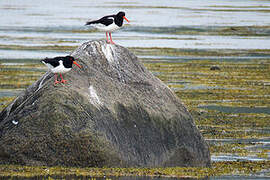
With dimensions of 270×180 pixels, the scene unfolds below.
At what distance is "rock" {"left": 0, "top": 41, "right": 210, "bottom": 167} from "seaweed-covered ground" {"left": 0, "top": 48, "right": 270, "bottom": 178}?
290 millimetres

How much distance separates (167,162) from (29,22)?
53792 mm

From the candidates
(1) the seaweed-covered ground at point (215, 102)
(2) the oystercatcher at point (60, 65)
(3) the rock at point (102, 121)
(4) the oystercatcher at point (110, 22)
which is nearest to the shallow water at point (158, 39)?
(1) the seaweed-covered ground at point (215, 102)

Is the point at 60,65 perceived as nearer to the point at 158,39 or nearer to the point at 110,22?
the point at 110,22

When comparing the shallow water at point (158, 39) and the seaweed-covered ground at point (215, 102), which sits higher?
the seaweed-covered ground at point (215, 102)

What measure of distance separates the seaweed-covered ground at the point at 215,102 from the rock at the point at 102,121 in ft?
0.95

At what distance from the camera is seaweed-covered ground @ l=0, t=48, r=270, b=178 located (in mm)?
12914

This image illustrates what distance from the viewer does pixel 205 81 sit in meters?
29.1

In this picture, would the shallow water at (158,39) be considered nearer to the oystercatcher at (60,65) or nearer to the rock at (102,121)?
the rock at (102,121)

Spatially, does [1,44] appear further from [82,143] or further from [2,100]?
[82,143]

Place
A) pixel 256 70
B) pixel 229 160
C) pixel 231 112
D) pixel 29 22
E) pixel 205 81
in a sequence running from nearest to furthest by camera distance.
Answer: pixel 229 160 < pixel 231 112 < pixel 205 81 < pixel 256 70 < pixel 29 22

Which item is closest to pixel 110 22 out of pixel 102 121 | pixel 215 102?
pixel 102 121

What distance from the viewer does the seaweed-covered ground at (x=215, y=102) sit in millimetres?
12914

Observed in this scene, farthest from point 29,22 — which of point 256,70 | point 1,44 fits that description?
point 256,70

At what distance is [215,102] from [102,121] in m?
11.8
